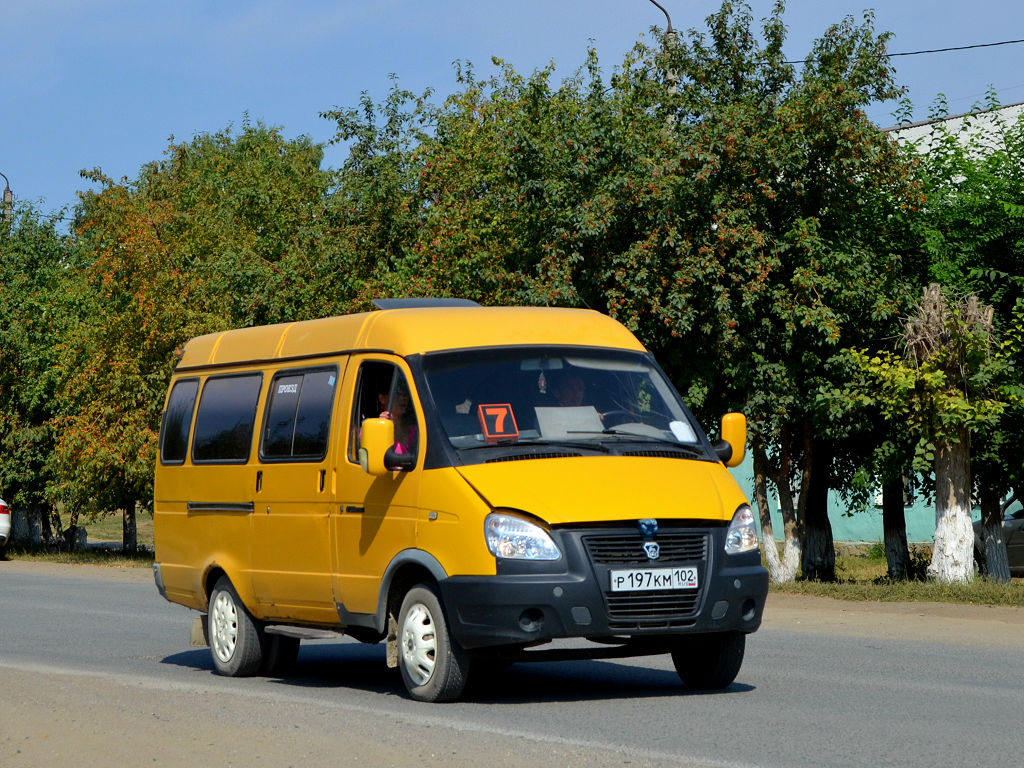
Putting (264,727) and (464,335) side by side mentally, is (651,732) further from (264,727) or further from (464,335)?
(464,335)

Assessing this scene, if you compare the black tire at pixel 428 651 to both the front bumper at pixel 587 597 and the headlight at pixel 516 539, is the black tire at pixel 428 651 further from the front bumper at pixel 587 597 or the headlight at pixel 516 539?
the headlight at pixel 516 539

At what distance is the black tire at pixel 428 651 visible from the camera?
939 centimetres

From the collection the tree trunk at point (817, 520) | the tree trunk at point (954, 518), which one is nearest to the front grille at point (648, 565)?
A: the tree trunk at point (954, 518)

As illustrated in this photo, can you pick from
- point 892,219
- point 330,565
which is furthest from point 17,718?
point 892,219

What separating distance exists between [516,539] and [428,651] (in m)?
1.05

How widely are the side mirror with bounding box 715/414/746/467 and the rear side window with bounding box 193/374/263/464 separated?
351cm

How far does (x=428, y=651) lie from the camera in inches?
379

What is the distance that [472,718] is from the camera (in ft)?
29.1

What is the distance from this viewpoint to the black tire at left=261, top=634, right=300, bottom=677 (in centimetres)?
1186

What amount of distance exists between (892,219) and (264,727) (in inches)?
711

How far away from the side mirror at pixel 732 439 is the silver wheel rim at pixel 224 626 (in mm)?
3856

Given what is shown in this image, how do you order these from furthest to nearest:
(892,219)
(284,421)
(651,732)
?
(892,219)
(284,421)
(651,732)

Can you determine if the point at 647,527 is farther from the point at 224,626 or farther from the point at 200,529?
the point at 200,529

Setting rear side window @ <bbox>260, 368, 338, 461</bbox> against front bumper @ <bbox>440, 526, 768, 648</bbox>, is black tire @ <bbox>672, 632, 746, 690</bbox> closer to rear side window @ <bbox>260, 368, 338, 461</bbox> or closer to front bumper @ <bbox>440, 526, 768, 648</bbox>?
front bumper @ <bbox>440, 526, 768, 648</bbox>
